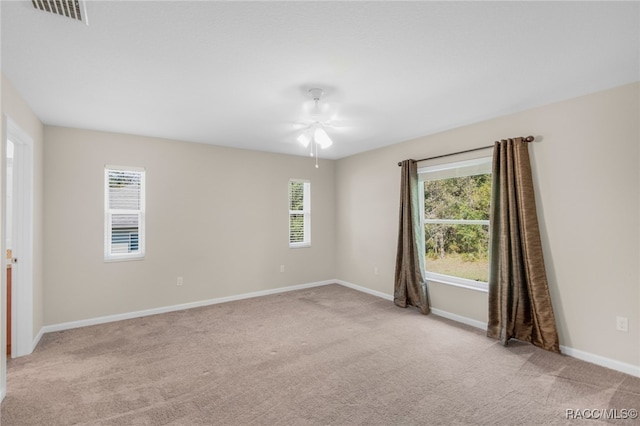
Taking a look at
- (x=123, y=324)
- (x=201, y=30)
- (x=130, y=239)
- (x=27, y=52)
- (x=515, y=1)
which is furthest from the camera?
(x=130, y=239)

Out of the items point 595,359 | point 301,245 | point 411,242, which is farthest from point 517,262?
point 301,245

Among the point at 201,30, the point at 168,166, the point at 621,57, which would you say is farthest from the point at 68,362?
the point at 621,57

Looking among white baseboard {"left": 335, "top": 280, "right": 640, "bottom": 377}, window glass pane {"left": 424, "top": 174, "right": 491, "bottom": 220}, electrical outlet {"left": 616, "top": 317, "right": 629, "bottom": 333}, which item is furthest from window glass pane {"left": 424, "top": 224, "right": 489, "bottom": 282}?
electrical outlet {"left": 616, "top": 317, "right": 629, "bottom": 333}

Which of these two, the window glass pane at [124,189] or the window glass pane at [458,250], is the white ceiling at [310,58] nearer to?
the window glass pane at [124,189]

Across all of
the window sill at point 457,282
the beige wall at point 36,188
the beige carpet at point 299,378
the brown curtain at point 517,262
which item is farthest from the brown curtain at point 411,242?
the beige wall at point 36,188

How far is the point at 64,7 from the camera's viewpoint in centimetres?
162

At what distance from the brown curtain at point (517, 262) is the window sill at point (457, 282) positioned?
1.00ft

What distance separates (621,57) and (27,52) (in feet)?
13.7

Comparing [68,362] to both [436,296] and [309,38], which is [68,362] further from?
[436,296]

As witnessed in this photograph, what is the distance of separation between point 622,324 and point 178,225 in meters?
5.14

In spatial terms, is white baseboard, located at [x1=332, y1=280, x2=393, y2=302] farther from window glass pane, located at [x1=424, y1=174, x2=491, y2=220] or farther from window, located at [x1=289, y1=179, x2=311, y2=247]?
window glass pane, located at [x1=424, y1=174, x2=491, y2=220]

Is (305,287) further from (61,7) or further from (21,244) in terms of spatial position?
(61,7)

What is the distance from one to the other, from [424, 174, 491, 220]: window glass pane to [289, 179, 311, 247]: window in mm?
2260

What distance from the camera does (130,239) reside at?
423 cm
